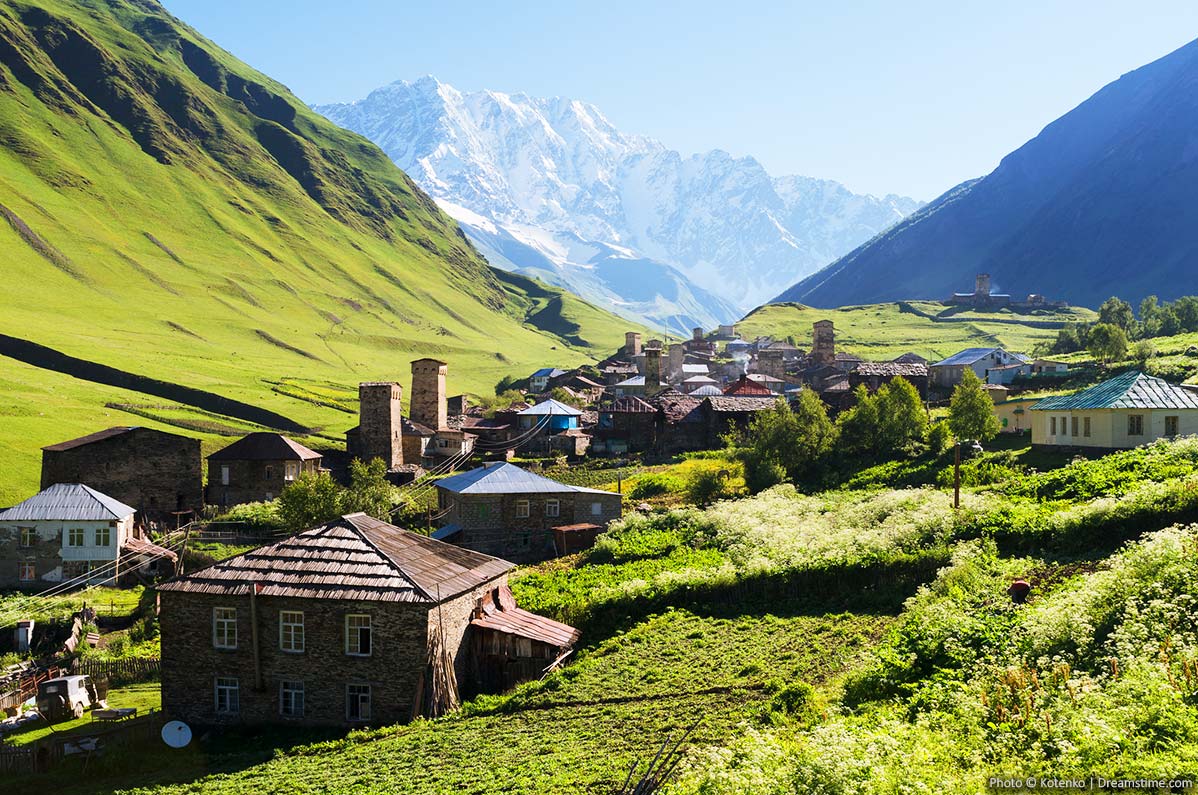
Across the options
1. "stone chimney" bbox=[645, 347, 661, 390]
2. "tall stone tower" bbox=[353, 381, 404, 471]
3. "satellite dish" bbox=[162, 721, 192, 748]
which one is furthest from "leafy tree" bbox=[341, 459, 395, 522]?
"stone chimney" bbox=[645, 347, 661, 390]

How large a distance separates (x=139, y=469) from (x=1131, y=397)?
58.3 meters

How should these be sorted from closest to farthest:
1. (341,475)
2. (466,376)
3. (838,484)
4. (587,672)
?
(587,672) < (838,484) < (341,475) < (466,376)

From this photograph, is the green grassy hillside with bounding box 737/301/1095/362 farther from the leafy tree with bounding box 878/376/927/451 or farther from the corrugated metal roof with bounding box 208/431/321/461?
the corrugated metal roof with bounding box 208/431/321/461

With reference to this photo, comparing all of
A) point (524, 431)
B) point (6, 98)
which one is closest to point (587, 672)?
point (524, 431)

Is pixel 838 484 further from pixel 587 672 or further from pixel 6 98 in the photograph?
pixel 6 98

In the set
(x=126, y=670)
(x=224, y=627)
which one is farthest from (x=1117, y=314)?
(x=224, y=627)

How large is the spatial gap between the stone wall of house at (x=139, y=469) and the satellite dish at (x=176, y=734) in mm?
39536

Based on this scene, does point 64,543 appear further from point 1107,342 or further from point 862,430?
point 1107,342

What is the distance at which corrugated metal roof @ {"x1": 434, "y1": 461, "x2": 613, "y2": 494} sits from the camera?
51531mm

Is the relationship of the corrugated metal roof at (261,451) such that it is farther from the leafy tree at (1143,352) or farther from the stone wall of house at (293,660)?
the leafy tree at (1143,352)

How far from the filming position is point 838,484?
176ft

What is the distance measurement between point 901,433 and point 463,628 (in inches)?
1453

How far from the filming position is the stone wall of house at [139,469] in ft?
198

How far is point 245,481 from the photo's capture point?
6750 cm
